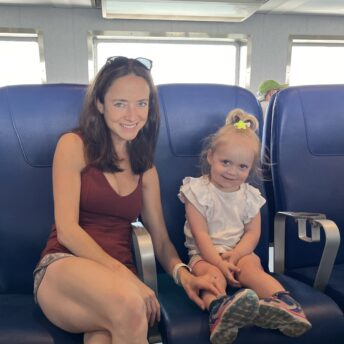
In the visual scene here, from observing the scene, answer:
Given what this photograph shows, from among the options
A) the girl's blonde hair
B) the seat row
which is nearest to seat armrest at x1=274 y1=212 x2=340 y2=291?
the seat row

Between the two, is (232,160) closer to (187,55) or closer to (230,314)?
(230,314)

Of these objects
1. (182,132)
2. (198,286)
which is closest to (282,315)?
(198,286)

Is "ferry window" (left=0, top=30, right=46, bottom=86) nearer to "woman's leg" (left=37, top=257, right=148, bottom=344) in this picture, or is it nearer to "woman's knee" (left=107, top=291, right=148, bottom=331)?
"woman's leg" (left=37, top=257, right=148, bottom=344)

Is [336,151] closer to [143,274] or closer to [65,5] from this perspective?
[143,274]

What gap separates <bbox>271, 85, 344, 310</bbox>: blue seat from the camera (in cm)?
146

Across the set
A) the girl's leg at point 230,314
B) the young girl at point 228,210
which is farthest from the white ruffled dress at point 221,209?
the girl's leg at point 230,314

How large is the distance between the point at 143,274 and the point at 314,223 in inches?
23.8

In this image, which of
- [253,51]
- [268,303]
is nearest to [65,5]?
[253,51]

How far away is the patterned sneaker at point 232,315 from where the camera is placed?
0.93 m

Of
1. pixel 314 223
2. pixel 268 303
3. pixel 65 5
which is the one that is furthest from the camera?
pixel 65 5

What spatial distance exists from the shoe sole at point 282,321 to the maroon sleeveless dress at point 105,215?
435mm

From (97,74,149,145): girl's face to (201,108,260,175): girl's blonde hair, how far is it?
29 centimetres

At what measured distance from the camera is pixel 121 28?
496cm

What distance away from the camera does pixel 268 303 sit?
992 mm
